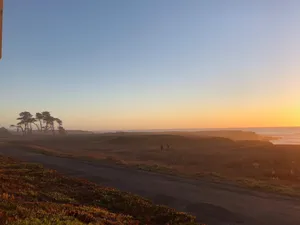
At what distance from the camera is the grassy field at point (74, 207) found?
29.0 feet

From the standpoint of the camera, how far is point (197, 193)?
1781cm

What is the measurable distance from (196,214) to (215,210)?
1.11 metres

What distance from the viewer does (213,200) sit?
15859mm

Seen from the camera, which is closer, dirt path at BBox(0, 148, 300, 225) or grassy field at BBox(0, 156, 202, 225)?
grassy field at BBox(0, 156, 202, 225)

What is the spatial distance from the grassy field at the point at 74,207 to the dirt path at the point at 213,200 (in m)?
1.70

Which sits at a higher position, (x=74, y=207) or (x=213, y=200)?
(x=74, y=207)

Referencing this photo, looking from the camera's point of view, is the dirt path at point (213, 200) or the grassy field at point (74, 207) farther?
the dirt path at point (213, 200)

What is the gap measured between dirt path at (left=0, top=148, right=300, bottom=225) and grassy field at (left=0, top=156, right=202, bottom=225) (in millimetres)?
1696

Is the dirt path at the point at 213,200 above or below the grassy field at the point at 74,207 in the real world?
below

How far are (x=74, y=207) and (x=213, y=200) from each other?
302 inches

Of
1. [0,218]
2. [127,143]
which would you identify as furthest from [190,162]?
[127,143]

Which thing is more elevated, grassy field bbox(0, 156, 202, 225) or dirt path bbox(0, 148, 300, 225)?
grassy field bbox(0, 156, 202, 225)

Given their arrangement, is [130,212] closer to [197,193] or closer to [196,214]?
[196,214]

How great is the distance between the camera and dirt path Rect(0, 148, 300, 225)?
12.7m
